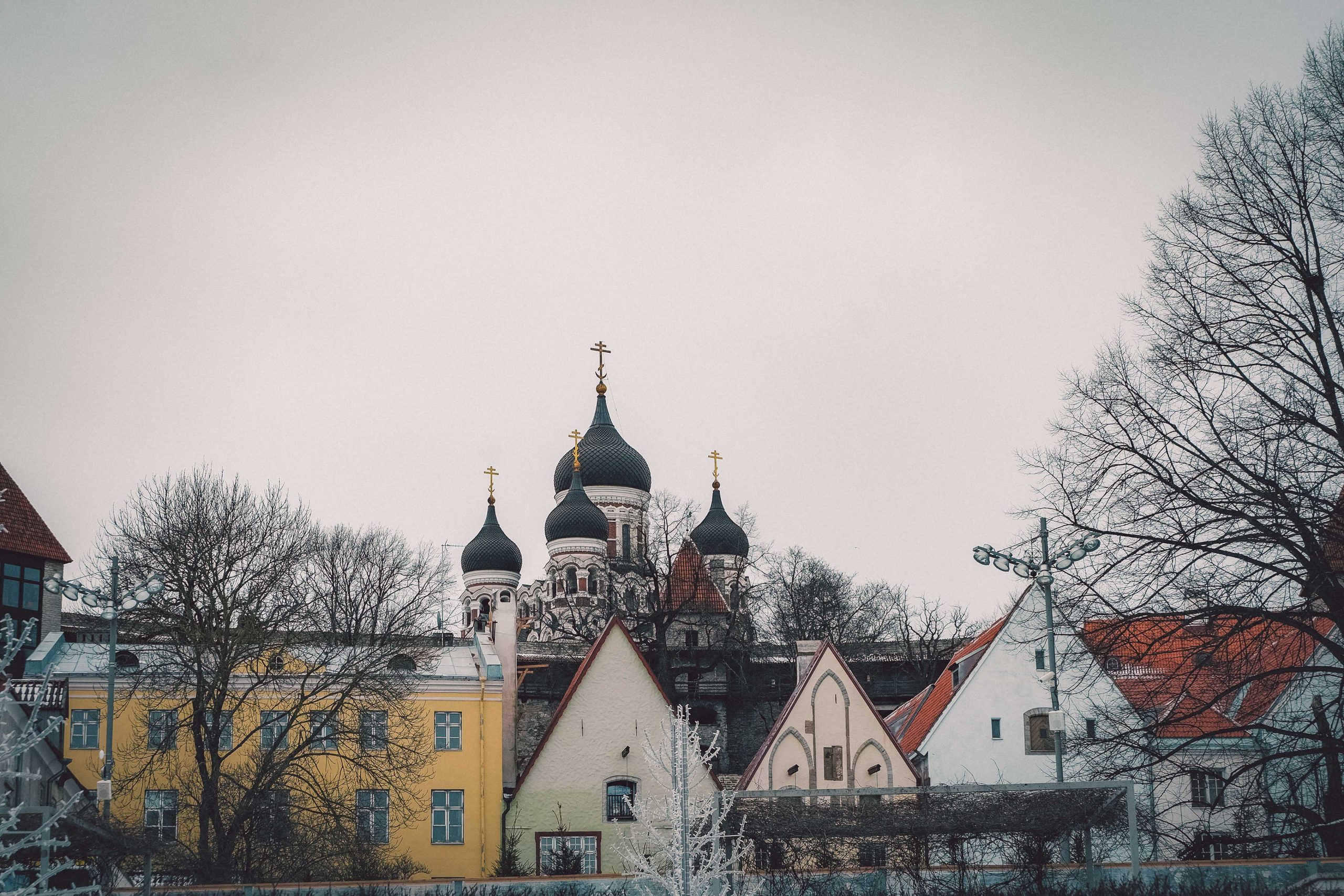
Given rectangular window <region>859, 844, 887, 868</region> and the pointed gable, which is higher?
the pointed gable

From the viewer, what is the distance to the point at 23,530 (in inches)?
1822

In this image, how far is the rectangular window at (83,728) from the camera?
122 feet

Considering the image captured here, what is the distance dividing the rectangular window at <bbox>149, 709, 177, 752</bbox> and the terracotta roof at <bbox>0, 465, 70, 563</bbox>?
10269 mm

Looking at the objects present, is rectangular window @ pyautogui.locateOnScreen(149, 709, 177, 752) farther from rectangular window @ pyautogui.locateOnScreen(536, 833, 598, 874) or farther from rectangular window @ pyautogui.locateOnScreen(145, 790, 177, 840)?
rectangular window @ pyautogui.locateOnScreen(536, 833, 598, 874)

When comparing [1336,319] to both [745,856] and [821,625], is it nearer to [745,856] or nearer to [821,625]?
[745,856]

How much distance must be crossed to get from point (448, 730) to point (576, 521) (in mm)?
42060

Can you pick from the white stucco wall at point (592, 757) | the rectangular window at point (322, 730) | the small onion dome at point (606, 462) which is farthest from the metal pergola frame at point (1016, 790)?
the small onion dome at point (606, 462)

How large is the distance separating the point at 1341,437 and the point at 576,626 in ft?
171

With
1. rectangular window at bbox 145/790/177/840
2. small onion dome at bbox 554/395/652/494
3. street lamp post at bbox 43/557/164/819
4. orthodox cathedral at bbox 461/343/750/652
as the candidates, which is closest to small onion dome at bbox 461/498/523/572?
orthodox cathedral at bbox 461/343/750/652

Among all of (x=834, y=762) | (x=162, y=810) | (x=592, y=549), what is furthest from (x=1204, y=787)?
(x=592, y=549)

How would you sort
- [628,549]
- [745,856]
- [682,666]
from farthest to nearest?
1. [628,549]
2. [682,666]
3. [745,856]

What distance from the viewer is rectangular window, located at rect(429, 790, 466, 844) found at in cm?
3825

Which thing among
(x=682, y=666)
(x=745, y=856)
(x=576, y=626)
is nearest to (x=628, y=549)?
(x=576, y=626)

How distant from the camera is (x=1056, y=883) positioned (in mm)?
23344
